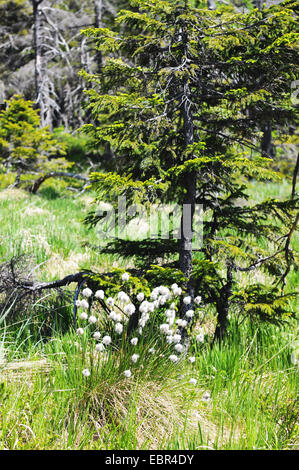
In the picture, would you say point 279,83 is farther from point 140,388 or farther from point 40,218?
point 40,218

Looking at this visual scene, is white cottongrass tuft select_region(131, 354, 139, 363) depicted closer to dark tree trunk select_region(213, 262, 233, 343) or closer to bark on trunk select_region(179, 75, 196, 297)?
bark on trunk select_region(179, 75, 196, 297)

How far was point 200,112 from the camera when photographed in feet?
12.6

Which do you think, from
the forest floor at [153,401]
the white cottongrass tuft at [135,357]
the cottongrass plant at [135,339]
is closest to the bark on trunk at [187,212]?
the cottongrass plant at [135,339]

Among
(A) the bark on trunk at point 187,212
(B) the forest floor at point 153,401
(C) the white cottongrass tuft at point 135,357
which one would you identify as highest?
(A) the bark on trunk at point 187,212

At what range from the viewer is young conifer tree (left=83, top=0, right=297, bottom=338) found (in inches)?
132

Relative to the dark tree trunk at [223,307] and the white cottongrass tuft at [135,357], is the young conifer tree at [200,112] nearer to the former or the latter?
the dark tree trunk at [223,307]

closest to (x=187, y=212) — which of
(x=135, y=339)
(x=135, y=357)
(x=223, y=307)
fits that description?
(x=223, y=307)

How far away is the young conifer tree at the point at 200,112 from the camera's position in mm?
3346

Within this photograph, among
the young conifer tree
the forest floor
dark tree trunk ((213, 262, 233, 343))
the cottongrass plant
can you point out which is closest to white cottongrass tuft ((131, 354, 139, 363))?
the cottongrass plant

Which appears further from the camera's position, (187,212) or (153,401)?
(187,212)


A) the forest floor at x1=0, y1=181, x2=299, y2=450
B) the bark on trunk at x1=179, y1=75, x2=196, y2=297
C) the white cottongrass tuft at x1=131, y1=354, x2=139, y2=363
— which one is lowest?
the forest floor at x1=0, y1=181, x2=299, y2=450

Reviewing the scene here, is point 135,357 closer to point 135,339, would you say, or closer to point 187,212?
point 135,339
